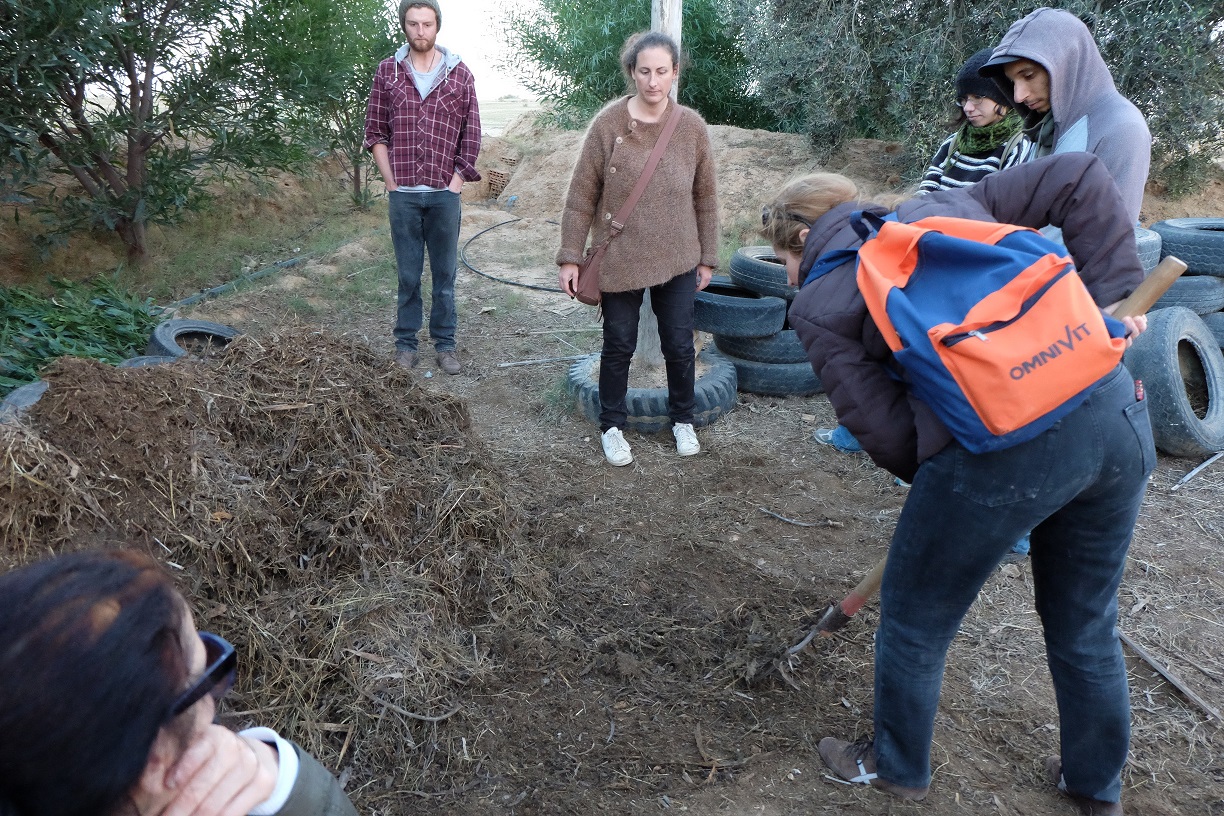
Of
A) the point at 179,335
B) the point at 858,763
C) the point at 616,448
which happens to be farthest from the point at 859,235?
the point at 179,335

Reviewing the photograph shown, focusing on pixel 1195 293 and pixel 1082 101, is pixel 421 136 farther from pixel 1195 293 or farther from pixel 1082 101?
pixel 1195 293

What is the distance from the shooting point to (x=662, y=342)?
4.51 m

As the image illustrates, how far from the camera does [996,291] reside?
1.69m

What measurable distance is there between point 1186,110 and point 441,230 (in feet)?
20.3

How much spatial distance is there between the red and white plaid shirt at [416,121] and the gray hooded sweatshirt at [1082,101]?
11.3 feet

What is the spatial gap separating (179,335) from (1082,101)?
500cm

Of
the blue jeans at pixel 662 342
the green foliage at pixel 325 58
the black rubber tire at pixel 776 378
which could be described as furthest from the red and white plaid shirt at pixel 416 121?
the green foliage at pixel 325 58

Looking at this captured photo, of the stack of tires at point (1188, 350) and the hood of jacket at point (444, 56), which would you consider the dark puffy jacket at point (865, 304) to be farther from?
the hood of jacket at point (444, 56)

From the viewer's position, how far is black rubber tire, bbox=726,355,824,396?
5.33m

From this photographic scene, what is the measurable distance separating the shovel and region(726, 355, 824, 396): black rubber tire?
2.50 meters

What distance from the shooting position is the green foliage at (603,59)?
11.1 metres

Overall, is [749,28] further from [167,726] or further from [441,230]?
[167,726]

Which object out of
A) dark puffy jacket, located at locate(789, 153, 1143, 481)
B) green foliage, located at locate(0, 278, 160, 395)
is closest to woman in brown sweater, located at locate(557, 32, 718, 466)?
dark puffy jacket, located at locate(789, 153, 1143, 481)

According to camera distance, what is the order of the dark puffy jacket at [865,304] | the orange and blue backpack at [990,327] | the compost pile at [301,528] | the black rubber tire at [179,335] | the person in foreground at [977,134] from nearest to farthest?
the orange and blue backpack at [990,327] → the dark puffy jacket at [865,304] → the compost pile at [301,528] → the person in foreground at [977,134] → the black rubber tire at [179,335]
